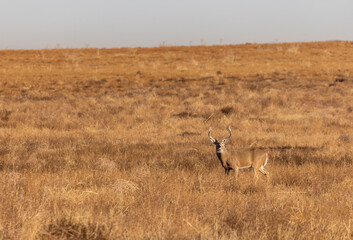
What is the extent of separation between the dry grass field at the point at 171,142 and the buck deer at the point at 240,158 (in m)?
0.30

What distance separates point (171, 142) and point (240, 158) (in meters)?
4.62

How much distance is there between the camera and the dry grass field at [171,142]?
5016mm

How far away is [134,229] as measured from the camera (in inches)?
183

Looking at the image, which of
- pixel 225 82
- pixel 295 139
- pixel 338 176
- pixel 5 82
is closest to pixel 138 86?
pixel 225 82

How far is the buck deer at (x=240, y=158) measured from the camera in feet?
28.1

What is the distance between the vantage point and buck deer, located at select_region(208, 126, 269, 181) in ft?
28.1

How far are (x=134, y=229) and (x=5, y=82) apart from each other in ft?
89.8

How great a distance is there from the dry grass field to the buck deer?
11.7 inches

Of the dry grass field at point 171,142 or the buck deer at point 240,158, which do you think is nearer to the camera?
the dry grass field at point 171,142

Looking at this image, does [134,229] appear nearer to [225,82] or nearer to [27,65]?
[225,82]

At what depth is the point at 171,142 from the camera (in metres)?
13.1

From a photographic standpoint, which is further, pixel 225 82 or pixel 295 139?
pixel 225 82

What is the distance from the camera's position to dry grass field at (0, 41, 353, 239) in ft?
Answer: 16.5

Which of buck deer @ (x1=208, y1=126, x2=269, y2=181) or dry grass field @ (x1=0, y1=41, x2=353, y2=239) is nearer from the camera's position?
dry grass field @ (x1=0, y1=41, x2=353, y2=239)
